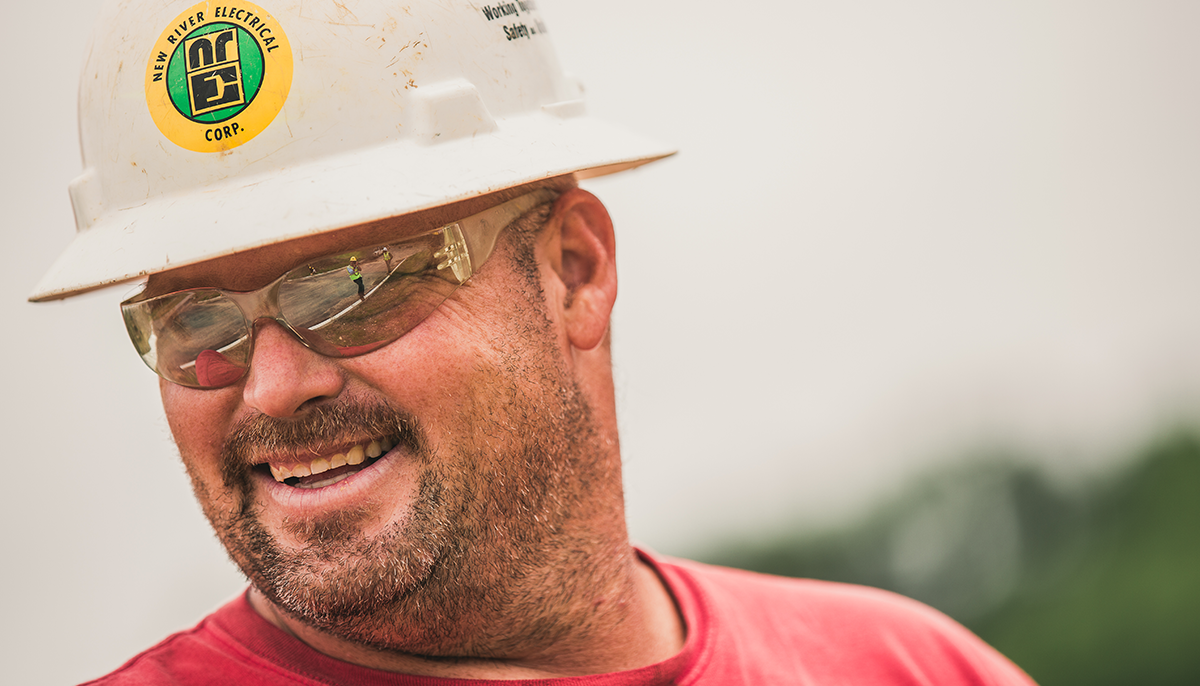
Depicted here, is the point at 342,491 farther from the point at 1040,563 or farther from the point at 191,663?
the point at 1040,563

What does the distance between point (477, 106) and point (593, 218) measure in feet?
1.48

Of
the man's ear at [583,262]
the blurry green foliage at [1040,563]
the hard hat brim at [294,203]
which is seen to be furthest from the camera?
the blurry green foliage at [1040,563]

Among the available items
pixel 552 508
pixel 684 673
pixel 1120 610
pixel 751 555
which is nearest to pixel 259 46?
pixel 552 508

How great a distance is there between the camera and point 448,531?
5.22 feet

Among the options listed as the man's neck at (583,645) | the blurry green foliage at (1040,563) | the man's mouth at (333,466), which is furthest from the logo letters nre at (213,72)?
the blurry green foliage at (1040,563)

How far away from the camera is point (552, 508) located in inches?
69.5

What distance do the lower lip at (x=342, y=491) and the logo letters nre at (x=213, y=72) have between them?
638 millimetres

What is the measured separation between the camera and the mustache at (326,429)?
1.54 meters

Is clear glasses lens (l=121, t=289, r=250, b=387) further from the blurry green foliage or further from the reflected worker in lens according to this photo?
the blurry green foliage

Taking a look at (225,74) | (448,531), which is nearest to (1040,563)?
(448,531)

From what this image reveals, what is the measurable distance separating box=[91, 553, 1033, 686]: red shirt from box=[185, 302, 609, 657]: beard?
0.38 feet

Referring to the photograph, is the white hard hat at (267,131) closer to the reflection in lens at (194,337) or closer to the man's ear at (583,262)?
the reflection in lens at (194,337)

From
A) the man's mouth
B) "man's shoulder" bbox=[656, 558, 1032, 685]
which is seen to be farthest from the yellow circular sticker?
"man's shoulder" bbox=[656, 558, 1032, 685]

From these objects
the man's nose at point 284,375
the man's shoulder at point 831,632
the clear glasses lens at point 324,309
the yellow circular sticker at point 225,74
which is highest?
the yellow circular sticker at point 225,74
